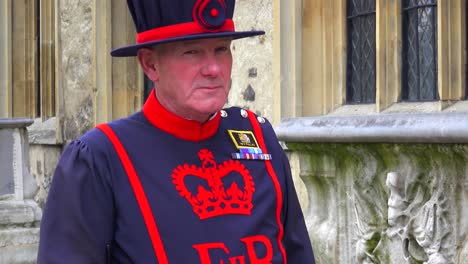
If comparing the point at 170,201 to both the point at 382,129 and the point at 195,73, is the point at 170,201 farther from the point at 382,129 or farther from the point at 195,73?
the point at 382,129

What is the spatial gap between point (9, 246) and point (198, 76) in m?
4.49

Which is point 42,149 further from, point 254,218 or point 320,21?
point 254,218

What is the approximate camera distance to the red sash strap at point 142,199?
2.07 metres

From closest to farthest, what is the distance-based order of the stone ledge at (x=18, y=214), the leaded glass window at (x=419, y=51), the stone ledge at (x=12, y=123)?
the leaded glass window at (x=419, y=51)
the stone ledge at (x=18, y=214)
the stone ledge at (x=12, y=123)

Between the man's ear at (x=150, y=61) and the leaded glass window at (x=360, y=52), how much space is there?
3.91 meters

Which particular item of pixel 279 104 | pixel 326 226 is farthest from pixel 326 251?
pixel 279 104

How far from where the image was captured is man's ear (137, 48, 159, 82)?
2.19 m

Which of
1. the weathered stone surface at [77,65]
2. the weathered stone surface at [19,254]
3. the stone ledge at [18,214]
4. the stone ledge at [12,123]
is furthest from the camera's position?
the weathered stone surface at [77,65]

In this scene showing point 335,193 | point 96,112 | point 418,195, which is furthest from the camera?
point 96,112

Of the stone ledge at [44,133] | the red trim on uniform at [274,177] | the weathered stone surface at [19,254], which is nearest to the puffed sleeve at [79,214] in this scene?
the red trim on uniform at [274,177]

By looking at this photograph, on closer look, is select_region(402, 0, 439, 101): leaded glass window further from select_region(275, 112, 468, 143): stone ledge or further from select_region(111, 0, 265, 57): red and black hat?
select_region(111, 0, 265, 57): red and black hat

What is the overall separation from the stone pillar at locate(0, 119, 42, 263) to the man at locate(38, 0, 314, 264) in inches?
169

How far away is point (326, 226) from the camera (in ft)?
17.2

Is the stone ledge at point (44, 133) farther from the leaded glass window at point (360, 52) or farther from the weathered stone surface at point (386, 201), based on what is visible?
the weathered stone surface at point (386, 201)
